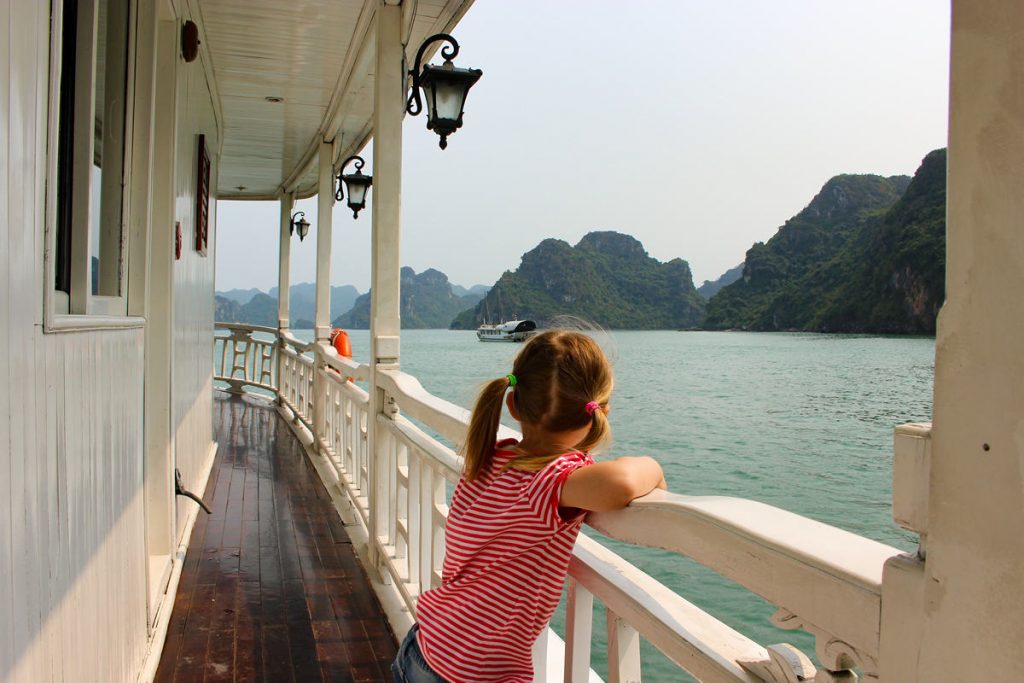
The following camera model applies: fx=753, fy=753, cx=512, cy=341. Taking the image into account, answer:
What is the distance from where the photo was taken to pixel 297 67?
454 centimetres

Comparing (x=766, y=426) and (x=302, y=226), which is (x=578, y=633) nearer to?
(x=302, y=226)

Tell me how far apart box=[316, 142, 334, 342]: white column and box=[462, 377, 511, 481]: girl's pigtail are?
17.8 feet

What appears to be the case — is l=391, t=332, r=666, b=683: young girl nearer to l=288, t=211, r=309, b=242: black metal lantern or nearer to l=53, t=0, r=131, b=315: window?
l=53, t=0, r=131, b=315: window

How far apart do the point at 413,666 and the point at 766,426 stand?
18956mm

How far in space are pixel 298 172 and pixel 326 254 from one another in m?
1.52

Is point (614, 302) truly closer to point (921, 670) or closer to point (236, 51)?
point (236, 51)

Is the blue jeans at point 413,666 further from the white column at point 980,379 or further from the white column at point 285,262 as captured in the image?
the white column at point 285,262

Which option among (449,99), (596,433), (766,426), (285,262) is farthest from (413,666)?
(766,426)

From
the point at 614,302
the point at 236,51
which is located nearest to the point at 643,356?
the point at 614,302

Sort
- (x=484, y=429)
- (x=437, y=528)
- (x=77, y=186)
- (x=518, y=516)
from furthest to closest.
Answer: (x=437, y=528) → (x=77, y=186) → (x=484, y=429) → (x=518, y=516)

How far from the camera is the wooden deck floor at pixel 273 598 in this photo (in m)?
2.46

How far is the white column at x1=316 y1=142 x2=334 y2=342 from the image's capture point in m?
6.31

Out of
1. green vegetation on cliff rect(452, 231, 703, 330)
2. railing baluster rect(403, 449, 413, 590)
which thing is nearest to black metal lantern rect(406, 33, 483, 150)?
railing baluster rect(403, 449, 413, 590)

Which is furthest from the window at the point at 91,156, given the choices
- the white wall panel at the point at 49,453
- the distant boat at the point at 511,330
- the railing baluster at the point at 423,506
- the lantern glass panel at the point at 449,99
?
the lantern glass panel at the point at 449,99
